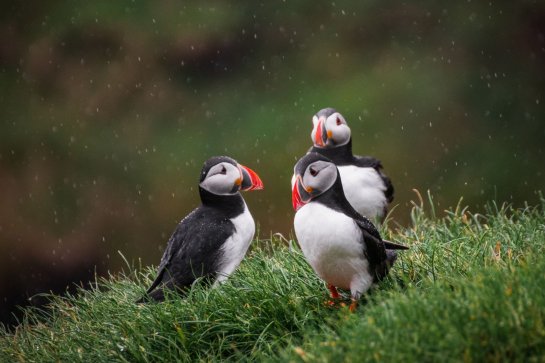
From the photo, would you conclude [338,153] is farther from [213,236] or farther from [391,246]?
[391,246]

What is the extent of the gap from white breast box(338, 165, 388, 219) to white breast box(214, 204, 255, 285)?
1095 mm

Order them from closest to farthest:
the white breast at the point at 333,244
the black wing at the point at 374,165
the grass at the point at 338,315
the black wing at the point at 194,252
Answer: the grass at the point at 338,315
the white breast at the point at 333,244
the black wing at the point at 194,252
the black wing at the point at 374,165

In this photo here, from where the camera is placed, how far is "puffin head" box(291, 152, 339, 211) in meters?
3.70

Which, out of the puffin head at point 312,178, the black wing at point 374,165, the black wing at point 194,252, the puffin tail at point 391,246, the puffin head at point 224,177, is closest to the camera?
the puffin head at point 312,178

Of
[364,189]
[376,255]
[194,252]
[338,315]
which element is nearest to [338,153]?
[364,189]

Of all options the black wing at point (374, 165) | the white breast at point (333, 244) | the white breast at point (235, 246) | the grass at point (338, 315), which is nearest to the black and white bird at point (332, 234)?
the white breast at point (333, 244)

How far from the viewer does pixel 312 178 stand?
3.71 meters

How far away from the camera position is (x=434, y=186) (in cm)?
811

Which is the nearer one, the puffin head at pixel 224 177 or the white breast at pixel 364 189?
the puffin head at pixel 224 177

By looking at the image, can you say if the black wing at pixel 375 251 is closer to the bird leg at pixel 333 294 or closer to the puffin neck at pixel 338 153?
the bird leg at pixel 333 294

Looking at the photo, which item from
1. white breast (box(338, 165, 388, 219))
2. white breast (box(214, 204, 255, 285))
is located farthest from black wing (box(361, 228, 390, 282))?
white breast (box(338, 165, 388, 219))

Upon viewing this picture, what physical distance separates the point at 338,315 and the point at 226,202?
3.27 feet

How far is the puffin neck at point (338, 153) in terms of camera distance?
5.28m

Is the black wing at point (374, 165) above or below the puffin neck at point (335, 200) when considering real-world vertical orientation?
below
